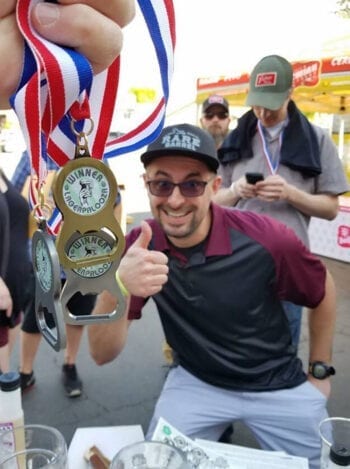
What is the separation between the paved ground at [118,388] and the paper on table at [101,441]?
101cm

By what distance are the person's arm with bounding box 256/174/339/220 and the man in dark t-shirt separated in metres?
0.33

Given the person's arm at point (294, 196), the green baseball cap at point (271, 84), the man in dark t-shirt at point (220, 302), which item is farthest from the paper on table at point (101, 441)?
the green baseball cap at point (271, 84)

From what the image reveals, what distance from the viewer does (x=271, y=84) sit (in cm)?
212

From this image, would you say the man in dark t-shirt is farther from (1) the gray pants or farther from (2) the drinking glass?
(2) the drinking glass

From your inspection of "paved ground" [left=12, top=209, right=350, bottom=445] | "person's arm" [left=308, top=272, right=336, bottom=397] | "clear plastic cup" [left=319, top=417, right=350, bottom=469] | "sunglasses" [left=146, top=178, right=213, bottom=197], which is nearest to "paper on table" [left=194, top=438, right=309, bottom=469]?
"clear plastic cup" [left=319, top=417, right=350, bottom=469]

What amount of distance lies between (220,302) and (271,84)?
108cm

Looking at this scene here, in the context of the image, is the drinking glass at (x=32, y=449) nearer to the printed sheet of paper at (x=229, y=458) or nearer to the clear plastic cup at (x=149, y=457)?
the clear plastic cup at (x=149, y=457)

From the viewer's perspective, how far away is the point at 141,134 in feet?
2.20

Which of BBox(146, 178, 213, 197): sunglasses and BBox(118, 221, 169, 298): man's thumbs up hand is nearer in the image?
BBox(118, 221, 169, 298): man's thumbs up hand

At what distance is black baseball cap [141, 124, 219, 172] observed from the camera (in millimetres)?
1545

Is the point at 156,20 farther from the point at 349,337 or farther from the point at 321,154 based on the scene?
the point at 349,337

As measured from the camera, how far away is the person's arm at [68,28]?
0.43 metres

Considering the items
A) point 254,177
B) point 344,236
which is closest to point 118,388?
point 254,177

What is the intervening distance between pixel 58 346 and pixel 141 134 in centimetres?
33
